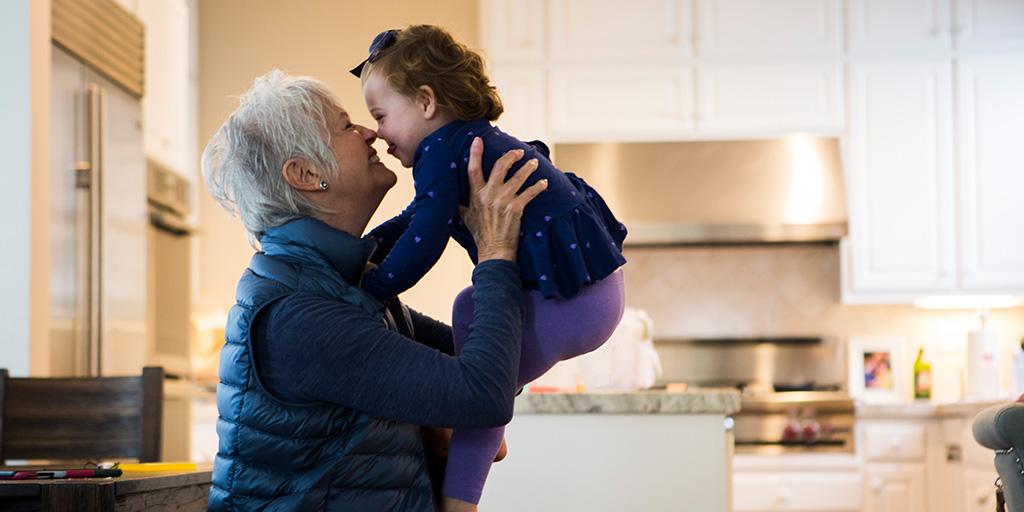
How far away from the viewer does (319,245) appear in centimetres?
146

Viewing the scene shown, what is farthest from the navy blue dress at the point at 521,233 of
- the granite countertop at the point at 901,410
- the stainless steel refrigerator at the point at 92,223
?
the granite countertop at the point at 901,410

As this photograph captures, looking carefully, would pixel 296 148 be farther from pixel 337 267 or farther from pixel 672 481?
pixel 672 481

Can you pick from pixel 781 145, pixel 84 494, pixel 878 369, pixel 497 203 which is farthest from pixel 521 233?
pixel 878 369

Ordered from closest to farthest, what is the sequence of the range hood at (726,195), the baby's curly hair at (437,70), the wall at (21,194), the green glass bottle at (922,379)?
the baby's curly hair at (437,70), the wall at (21,194), the range hood at (726,195), the green glass bottle at (922,379)

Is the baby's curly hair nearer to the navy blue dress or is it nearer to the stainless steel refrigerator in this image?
the navy blue dress

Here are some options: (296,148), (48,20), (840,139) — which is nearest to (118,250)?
(48,20)

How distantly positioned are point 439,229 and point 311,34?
4.84m

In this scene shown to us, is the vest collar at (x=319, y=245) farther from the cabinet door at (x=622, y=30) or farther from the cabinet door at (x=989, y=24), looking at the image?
the cabinet door at (x=989, y=24)

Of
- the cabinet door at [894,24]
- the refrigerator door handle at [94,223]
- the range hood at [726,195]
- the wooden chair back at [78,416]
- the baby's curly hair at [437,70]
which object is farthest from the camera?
the cabinet door at [894,24]

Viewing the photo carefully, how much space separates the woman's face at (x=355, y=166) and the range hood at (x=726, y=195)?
12.7 ft

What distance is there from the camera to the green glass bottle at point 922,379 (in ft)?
18.3

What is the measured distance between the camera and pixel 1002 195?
5.43m

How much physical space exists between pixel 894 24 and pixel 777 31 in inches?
20.7

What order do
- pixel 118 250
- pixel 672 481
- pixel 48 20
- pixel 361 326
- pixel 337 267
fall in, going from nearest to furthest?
pixel 361 326 → pixel 337 267 → pixel 672 481 → pixel 48 20 → pixel 118 250
